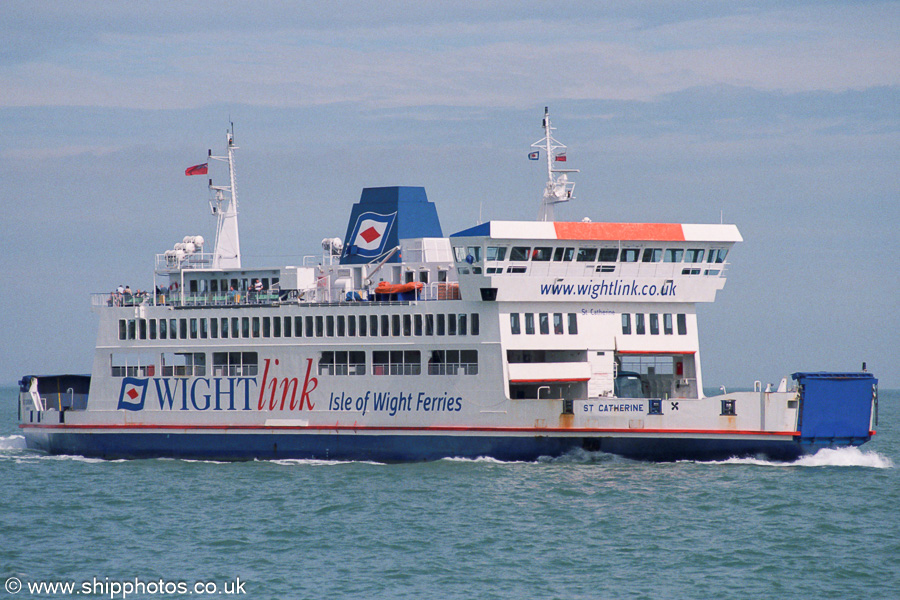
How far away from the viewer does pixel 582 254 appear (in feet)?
117

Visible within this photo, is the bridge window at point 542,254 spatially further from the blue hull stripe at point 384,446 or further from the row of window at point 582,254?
the blue hull stripe at point 384,446

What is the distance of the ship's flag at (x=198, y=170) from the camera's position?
42812 millimetres

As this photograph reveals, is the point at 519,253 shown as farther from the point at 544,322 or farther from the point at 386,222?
the point at 386,222

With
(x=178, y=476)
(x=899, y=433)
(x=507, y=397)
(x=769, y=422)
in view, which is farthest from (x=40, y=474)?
(x=899, y=433)

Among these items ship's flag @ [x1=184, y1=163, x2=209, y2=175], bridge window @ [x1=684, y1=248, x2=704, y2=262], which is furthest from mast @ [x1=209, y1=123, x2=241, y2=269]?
bridge window @ [x1=684, y1=248, x2=704, y2=262]

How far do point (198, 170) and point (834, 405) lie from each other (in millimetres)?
23547

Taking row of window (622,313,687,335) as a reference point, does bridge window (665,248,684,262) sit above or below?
above

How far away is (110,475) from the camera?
3669cm

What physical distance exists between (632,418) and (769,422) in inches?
153

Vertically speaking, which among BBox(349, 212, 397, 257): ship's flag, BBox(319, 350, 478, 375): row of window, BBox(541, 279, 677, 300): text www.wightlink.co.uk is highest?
BBox(349, 212, 397, 257): ship's flag

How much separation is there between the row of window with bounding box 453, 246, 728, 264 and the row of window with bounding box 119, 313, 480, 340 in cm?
193

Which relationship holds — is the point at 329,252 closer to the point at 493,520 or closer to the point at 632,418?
the point at 632,418

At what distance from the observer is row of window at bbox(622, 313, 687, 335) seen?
118 ft

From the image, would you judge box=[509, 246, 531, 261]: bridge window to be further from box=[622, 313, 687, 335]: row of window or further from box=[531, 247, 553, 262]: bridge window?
box=[622, 313, 687, 335]: row of window
